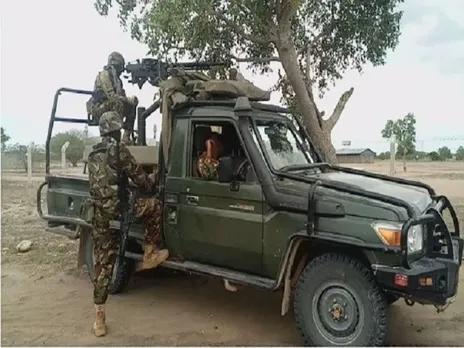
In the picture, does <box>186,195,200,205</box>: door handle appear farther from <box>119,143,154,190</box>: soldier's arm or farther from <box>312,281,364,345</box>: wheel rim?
<box>312,281,364,345</box>: wheel rim

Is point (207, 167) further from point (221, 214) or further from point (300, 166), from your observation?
point (300, 166)

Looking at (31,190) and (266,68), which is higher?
(266,68)

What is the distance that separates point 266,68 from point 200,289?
5.99 m

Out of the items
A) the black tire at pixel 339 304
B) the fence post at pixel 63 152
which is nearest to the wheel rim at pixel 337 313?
the black tire at pixel 339 304

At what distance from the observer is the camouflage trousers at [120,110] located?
21.6ft

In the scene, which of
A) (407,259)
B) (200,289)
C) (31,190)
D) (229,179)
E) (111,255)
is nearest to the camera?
(407,259)

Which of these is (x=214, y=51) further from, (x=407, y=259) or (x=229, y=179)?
(x=407, y=259)

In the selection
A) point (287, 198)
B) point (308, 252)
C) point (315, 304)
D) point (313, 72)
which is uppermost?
point (313, 72)

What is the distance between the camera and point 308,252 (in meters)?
4.66

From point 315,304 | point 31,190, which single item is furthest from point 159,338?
point 31,190

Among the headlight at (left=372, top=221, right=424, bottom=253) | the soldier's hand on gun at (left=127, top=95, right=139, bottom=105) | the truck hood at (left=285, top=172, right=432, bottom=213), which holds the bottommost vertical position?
the headlight at (left=372, top=221, right=424, bottom=253)

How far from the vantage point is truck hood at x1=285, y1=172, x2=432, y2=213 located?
458 cm

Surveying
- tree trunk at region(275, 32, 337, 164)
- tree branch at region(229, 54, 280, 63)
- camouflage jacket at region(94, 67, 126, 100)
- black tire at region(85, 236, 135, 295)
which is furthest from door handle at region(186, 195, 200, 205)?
tree branch at region(229, 54, 280, 63)

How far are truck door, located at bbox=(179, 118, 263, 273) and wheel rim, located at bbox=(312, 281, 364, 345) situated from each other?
2.19 ft
